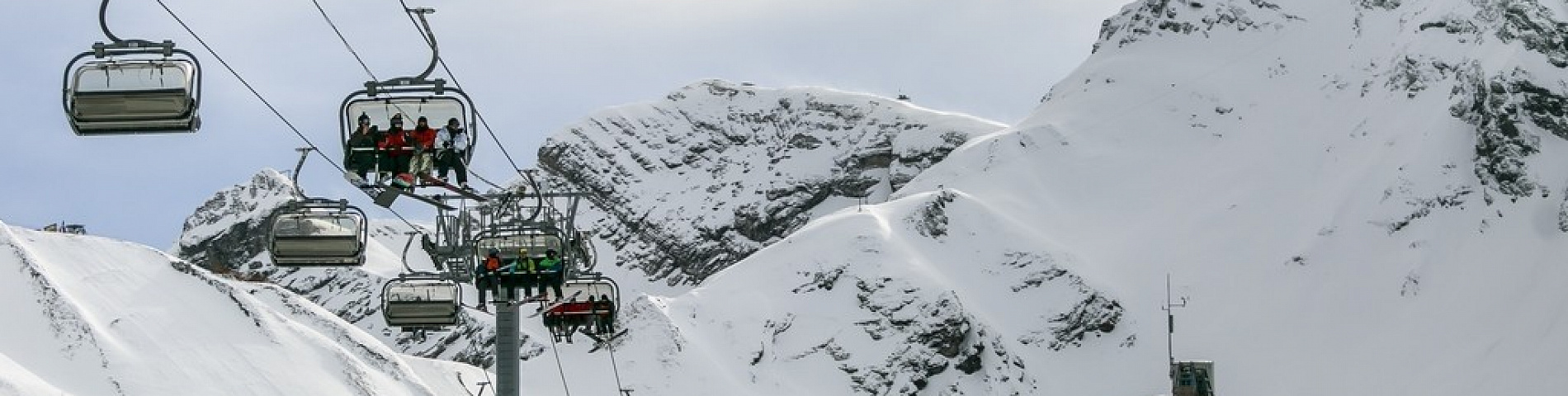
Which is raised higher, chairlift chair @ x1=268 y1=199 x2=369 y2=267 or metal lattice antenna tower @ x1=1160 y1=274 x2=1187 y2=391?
chairlift chair @ x1=268 y1=199 x2=369 y2=267

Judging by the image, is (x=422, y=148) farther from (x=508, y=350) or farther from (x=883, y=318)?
(x=883, y=318)

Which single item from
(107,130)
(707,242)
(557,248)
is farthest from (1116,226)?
(107,130)

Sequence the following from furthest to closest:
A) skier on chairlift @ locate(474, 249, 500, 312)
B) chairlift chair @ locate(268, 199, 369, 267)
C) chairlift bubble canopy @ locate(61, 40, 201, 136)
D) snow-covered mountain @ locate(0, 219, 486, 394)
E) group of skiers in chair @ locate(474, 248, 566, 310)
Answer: snow-covered mountain @ locate(0, 219, 486, 394) < group of skiers in chair @ locate(474, 248, 566, 310) < skier on chairlift @ locate(474, 249, 500, 312) < chairlift chair @ locate(268, 199, 369, 267) < chairlift bubble canopy @ locate(61, 40, 201, 136)

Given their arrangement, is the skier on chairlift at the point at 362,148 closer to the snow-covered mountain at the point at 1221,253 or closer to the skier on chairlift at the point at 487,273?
the skier on chairlift at the point at 487,273

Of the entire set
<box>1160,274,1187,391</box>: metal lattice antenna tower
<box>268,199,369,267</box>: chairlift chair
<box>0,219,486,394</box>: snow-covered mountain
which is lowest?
<box>1160,274,1187,391</box>: metal lattice antenna tower

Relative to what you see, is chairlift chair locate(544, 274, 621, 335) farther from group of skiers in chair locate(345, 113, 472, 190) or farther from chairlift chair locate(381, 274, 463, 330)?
group of skiers in chair locate(345, 113, 472, 190)

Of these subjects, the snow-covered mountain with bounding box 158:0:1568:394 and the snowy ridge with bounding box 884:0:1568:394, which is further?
the snowy ridge with bounding box 884:0:1568:394

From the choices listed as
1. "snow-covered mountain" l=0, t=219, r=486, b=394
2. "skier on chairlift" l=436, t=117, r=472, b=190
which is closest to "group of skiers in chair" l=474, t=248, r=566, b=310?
"skier on chairlift" l=436, t=117, r=472, b=190

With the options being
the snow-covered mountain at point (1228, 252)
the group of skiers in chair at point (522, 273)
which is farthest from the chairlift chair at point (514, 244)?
the snow-covered mountain at point (1228, 252)
